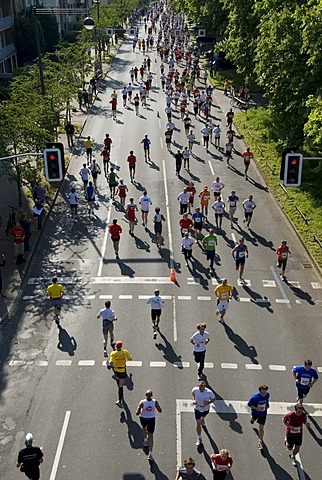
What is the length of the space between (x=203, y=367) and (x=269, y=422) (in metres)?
2.38

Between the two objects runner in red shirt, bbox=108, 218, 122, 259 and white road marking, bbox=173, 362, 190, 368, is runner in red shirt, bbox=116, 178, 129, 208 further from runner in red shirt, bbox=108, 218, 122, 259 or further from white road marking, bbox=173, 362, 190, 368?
white road marking, bbox=173, 362, 190, 368

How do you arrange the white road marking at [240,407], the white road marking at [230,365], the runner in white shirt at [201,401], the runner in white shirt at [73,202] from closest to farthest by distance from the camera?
the runner in white shirt at [201,401]
the white road marking at [240,407]
the white road marking at [230,365]
the runner in white shirt at [73,202]

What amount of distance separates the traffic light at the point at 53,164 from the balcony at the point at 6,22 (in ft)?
139

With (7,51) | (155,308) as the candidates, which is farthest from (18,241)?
(7,51)

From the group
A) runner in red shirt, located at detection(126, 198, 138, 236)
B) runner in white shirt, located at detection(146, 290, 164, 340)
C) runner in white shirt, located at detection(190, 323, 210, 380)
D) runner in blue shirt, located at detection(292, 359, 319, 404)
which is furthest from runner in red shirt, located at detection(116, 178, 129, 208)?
runner in blue shirt, located at detection(292, 359, 319, 404)

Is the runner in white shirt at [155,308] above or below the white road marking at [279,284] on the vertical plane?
above

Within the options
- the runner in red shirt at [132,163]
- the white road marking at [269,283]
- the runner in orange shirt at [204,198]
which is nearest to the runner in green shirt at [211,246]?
the white road marking at [269,283]

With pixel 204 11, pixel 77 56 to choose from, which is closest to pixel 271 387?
pixel 77 56

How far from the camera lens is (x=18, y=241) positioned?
69.9 ft

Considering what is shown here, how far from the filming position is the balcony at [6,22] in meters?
55.4

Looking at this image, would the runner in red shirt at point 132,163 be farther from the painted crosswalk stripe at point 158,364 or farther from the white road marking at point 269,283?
the painted crosswalk stripe at point 158,364

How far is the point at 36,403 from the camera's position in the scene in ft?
46.9

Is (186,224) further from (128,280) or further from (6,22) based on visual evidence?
(6,22)

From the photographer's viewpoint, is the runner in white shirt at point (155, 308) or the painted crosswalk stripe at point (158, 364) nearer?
the painted crosswalk stripe at point (158, 364)
